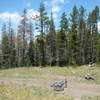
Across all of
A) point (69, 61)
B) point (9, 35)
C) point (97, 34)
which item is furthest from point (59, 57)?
point (9, 35)

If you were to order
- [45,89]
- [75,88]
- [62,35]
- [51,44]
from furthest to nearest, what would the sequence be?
[51,44], [62,35], [75,88], [45,89]

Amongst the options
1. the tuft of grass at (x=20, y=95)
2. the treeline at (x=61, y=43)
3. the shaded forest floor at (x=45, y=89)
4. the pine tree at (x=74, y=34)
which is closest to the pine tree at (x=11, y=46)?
the treeline at (x=61, y=43)

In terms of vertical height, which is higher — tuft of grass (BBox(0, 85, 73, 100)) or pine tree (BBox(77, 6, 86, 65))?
pine tree (BBox(77, 6, 86, 65))

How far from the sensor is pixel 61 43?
137 feet

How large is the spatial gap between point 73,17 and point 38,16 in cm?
852

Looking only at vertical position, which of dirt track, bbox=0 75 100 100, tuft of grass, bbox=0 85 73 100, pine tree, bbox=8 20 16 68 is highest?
pine tree, bbox=8 20 16 68

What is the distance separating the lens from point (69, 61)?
42188mm

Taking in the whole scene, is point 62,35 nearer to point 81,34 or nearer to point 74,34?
point 74,34

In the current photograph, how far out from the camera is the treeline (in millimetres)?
39438

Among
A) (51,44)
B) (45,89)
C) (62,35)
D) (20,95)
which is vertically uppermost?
(62,35)

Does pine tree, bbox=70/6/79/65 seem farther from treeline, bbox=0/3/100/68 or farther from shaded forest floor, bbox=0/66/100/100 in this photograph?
shaded forest floor, bbox=0/66/100/100

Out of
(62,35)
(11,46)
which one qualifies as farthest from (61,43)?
(11,46)

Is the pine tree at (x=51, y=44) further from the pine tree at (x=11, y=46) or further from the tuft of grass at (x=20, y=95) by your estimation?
the tuft of grass at (x=20, y=95)

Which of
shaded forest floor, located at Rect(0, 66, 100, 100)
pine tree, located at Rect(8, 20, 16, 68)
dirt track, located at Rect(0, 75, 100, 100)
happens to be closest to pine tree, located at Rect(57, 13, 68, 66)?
pine tree, located at Rect(8, 20, 16, 68)
